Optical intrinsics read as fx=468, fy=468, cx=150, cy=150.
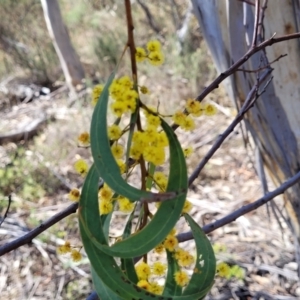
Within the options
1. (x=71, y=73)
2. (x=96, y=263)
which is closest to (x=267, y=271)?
(x=96, y=263)

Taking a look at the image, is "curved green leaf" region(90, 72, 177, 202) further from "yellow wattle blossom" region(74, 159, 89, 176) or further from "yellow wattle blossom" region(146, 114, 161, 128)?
"yellow wattle blossom" region(74, 159, 89, 176)

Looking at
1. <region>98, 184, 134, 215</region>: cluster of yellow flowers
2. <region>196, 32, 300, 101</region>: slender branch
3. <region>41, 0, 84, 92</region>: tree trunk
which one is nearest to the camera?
<region>98, 184, 134, 215</region>: cluster of yellow flowers

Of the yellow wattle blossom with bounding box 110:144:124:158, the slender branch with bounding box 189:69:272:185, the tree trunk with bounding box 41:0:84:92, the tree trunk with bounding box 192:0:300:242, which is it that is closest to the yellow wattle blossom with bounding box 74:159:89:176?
the yellow wattle blossom with bounding box 110:144:124:158

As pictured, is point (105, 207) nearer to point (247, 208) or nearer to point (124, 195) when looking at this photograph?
point (124, 195)

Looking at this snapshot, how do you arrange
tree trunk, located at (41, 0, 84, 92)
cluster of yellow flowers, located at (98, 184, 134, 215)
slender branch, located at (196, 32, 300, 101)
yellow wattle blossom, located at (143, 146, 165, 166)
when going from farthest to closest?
tree trunk, located at (41, 0, 84, 92) < slender branch, located at (196, 32, 300, 101) < cluster of yellow flowers, located at (98, 184, 134, 215) < yellow wattle blossom, located at (143, 146, 165, 166)

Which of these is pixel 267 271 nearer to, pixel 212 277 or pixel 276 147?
pixel 276 147
